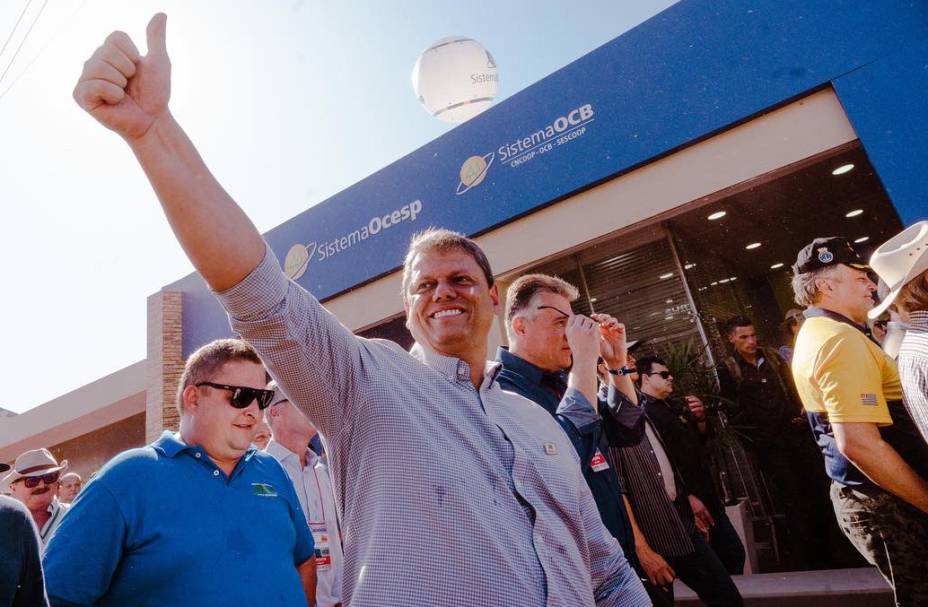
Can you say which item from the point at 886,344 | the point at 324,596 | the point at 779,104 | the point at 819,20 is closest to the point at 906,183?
the point at 779,104

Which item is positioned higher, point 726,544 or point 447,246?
point 447,246

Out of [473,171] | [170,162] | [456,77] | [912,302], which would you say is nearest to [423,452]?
[170,162]

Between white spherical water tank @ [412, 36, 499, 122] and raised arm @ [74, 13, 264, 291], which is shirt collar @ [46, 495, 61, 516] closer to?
raised arm @ [74, 13, 264, 291]

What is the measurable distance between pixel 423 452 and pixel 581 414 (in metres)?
1.26

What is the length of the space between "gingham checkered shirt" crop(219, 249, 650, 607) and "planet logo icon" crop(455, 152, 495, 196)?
6.86 meters

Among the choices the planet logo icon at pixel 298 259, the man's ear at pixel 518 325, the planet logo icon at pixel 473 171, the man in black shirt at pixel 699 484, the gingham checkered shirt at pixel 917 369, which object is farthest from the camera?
the planet logo icon at pixel 298 259

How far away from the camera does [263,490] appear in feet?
7.71

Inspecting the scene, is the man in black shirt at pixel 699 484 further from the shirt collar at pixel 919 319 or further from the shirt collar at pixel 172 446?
the shirt collar at pixel 172 446

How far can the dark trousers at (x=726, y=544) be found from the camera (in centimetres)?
423

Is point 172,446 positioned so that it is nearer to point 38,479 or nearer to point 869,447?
point 869,447

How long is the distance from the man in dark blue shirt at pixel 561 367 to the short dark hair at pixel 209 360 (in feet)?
4.03

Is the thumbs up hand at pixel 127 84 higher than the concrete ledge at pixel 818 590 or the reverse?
higher

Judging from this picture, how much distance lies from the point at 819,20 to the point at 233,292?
668 centimetres

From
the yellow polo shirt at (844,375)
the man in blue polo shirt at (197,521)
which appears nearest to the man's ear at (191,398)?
the man in blue polo shirt at (197,521)
